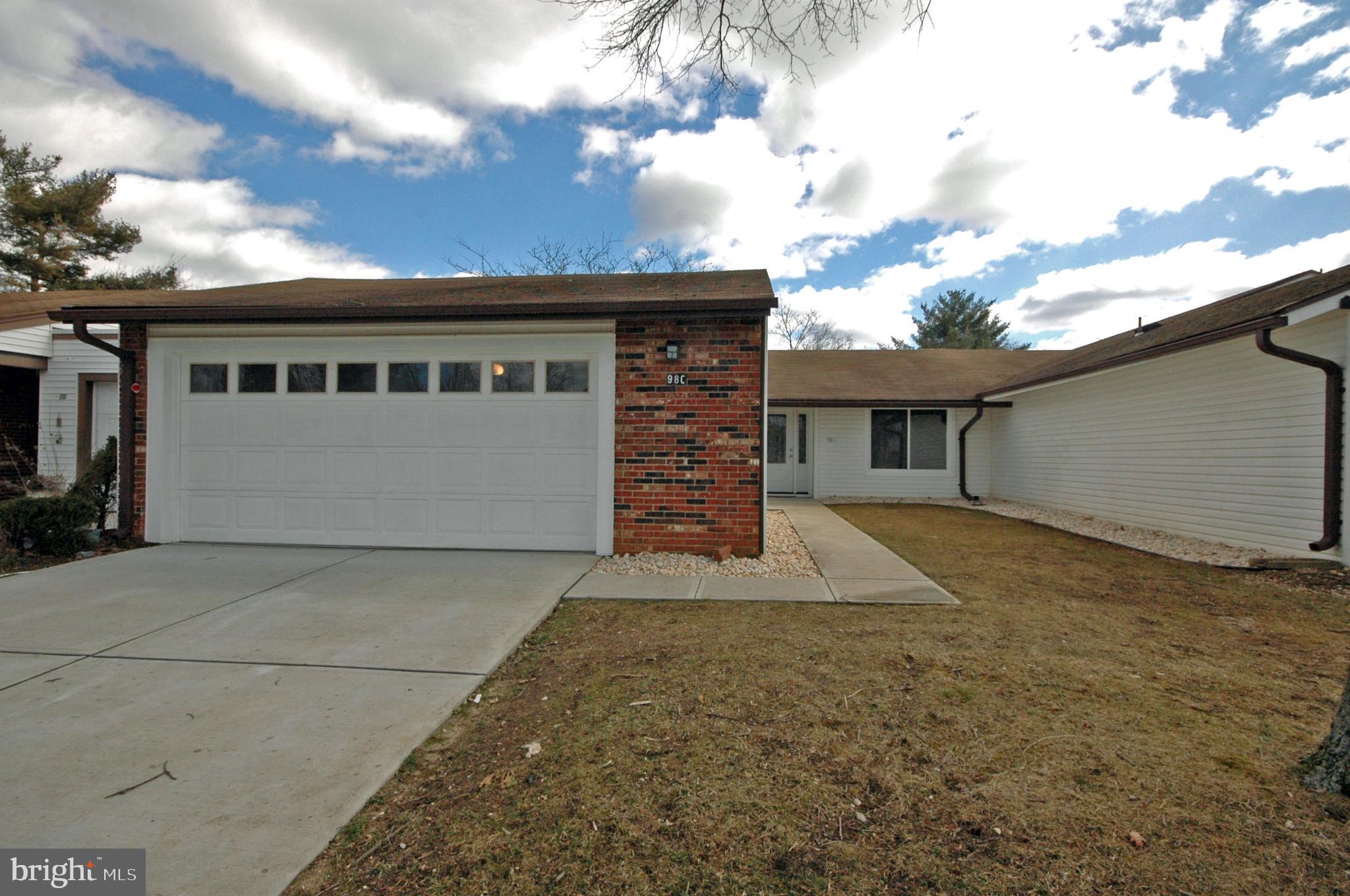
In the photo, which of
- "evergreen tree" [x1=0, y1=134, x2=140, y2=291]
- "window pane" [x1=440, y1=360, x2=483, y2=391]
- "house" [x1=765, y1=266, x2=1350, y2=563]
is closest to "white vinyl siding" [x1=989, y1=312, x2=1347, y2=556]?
Result: "house" [x1=765, y1=266, x2=1350, y2=563]

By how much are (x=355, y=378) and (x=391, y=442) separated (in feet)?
2.96

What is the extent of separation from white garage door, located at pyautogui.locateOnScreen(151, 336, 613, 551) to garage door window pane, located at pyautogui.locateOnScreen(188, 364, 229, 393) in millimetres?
16

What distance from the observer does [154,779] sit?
225 centimetres

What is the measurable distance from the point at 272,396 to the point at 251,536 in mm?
1702

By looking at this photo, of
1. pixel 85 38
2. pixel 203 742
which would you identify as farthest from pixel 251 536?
pixel 85 38

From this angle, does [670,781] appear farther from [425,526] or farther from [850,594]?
[425,526]

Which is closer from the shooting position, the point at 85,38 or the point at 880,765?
the point at 880,765

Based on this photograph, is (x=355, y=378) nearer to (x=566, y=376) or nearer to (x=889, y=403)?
(x=566, y=376)

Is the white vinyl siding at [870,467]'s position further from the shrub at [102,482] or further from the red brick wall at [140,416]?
the shrub at [102,482]

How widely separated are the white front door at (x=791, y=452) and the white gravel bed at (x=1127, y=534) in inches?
47.9

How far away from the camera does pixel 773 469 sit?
14.4 metres

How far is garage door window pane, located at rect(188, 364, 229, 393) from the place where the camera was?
696 centimetres

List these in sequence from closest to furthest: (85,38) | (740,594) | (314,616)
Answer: (314,616)
(740,594)
(85,38)

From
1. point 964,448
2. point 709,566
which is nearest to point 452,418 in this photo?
point 709,566
